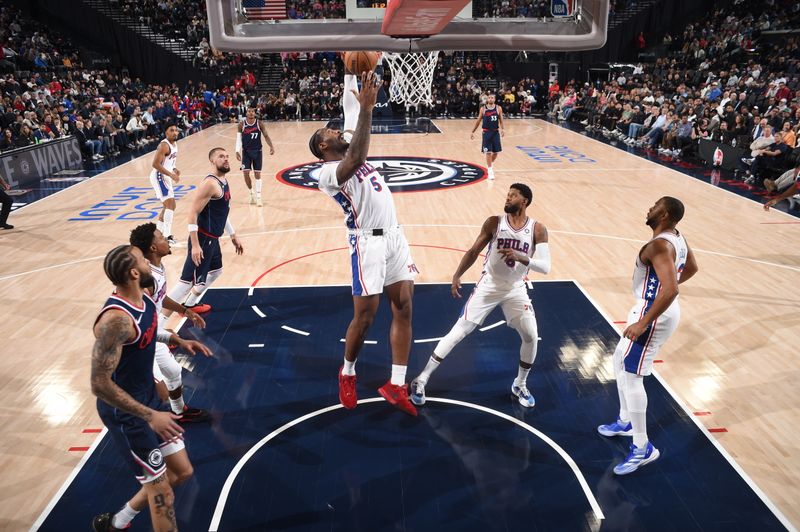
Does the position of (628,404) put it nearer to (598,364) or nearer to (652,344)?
(652,344)

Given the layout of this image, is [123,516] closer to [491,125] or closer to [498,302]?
[498,302]

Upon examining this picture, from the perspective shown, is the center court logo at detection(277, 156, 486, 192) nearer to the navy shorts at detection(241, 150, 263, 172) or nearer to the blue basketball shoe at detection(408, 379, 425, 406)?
the navy shorts at detection(241, 150, 263, 172)

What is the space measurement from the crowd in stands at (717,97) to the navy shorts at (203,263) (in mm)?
9843

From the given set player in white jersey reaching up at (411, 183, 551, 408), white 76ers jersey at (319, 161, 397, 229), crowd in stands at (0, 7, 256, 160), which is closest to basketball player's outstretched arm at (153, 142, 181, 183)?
white 76ers jersey at (319, 161, 397, 229)

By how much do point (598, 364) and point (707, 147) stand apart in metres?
11.5

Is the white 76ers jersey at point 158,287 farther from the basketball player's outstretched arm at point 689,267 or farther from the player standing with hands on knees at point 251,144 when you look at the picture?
the player standing with hands on knees at point 251,144

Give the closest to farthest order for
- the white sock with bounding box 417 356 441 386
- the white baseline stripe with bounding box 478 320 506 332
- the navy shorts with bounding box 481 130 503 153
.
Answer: the white sock with bounding box 417 356 441 386
the white baseline stripe with bounding box 478 320 506 332
the navy shorts with bounding box 481 130 503 153

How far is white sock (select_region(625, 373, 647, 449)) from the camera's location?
3.82 m

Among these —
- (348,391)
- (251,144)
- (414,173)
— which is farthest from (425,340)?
(414,173)

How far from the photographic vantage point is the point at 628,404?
3873 mm

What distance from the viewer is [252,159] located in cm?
1106

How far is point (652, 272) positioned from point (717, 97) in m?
17.2

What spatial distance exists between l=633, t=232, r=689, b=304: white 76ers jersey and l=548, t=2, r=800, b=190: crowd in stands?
8710mm

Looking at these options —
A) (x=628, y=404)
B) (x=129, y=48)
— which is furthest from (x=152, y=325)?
(x=129, y=48)
